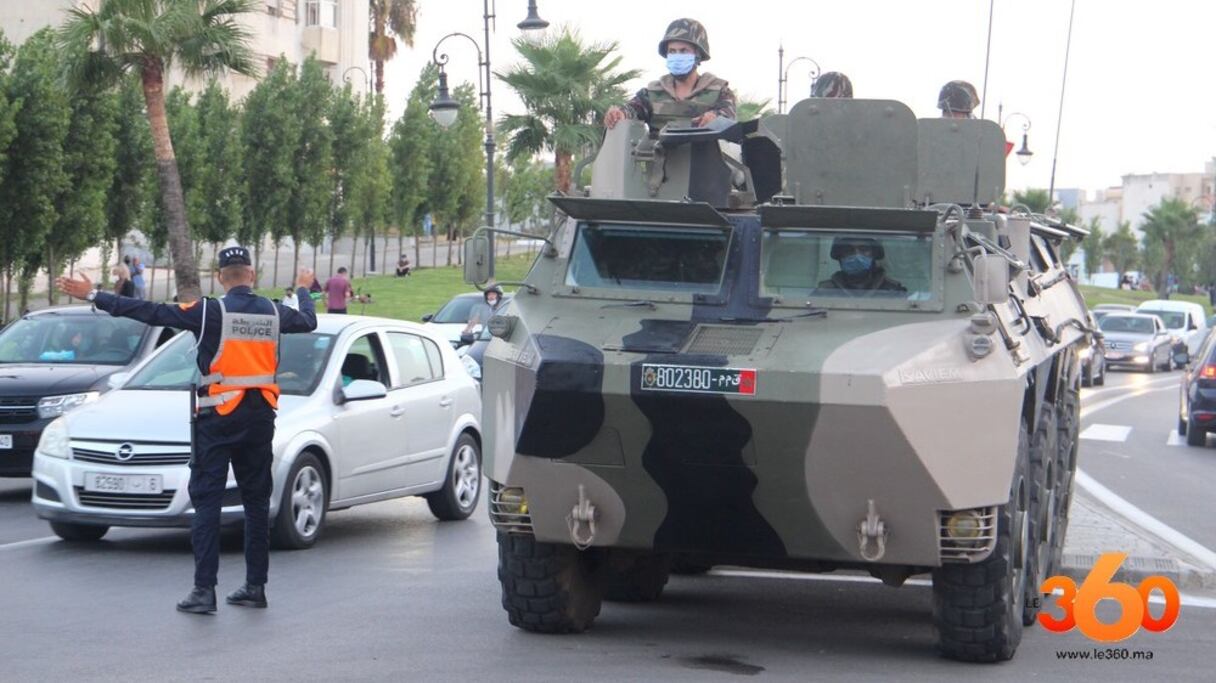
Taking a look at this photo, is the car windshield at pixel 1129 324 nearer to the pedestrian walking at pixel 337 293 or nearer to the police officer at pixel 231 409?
the pedestrian walking at pixel 337 293

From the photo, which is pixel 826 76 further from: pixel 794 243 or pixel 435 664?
pixel 435 664

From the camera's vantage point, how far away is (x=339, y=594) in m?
10.3

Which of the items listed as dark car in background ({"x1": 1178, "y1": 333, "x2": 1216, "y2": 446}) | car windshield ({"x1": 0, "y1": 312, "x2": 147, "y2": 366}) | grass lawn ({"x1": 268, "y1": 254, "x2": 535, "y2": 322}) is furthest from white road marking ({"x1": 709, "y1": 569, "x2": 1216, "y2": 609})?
grass lawn ({"x1": 268, "y1": 254, "x2": 535, "y2": 322})

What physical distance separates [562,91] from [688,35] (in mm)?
27478

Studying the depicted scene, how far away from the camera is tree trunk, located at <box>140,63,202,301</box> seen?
103ft

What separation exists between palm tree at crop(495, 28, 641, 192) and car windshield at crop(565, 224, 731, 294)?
27.8 metres

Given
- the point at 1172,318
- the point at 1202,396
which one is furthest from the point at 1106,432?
the point at 1172,318

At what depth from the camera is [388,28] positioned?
7000cm

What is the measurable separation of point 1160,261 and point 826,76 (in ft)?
332

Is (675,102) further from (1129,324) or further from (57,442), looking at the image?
(1129,324)

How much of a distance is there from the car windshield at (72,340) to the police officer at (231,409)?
6.41 metres

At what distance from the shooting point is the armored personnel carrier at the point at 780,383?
7.85 metres

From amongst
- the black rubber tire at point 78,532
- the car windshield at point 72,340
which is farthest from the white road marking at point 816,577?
the car windshield at point 72,340

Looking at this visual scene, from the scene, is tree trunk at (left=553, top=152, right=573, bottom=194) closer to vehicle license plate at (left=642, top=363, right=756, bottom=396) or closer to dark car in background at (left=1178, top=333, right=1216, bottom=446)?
dark car in background at (left=1178, top=333, right=1216, bottom=446)
